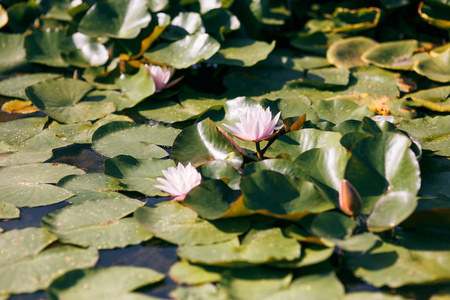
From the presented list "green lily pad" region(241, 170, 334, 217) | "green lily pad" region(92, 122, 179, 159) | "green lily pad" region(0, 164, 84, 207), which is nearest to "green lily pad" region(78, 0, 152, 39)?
"green lily pad" region(92, 122, 179, 159)

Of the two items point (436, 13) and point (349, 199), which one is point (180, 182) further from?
point (436, 13)

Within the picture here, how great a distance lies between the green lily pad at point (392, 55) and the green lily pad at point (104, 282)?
2.35 metres

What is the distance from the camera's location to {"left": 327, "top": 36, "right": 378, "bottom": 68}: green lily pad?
3141mm

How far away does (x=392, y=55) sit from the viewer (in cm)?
309

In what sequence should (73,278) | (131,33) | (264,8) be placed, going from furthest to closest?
(264,8), (131,33), (73,278)

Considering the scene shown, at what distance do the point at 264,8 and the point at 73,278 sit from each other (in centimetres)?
293

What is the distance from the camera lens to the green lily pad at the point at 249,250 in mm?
1380

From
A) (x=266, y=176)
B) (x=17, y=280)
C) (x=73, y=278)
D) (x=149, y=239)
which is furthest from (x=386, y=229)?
(x=17, y=280)

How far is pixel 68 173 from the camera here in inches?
79.8

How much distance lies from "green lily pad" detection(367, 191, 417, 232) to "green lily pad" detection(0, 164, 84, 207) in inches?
50.5

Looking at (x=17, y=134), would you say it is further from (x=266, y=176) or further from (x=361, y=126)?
(x=361, y=126)

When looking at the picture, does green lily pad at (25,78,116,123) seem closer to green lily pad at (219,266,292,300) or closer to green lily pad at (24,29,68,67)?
green lily pad at (24,29,68,67)

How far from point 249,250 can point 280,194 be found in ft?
0.83

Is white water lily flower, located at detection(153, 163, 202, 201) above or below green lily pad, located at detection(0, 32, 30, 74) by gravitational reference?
above
